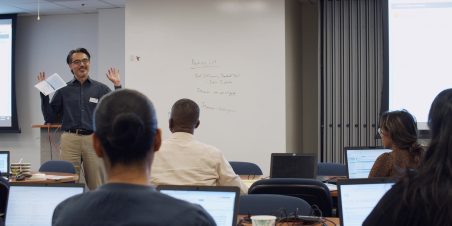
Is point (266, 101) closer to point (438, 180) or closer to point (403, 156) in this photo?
point (403, 156)

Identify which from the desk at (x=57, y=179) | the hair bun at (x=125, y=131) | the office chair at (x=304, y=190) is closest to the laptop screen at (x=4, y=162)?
the desk at (x=57, y=179)

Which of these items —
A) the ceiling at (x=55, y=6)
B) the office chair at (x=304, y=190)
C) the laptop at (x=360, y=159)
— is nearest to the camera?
the office chair at (x=304, y=190)

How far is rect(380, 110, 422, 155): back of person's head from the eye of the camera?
3.36 meters

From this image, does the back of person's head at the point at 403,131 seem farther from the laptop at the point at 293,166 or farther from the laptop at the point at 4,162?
the laptop at the point at 4,162

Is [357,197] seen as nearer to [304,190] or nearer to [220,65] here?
[304,190]

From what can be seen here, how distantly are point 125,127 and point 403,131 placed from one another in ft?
7.86

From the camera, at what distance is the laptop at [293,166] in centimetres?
423

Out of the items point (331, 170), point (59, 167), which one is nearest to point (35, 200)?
point (59, 167)

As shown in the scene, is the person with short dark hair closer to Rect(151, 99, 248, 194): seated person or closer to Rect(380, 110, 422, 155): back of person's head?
Rect(151, 99, 248, 194): seated person

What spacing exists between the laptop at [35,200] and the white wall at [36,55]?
6.35 m

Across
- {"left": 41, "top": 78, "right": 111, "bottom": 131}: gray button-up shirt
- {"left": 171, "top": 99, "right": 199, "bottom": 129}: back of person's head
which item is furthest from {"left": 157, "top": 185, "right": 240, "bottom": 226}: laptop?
{"left": 41, "top": 78, "right": 111, "bottom": 131}: gray button-up shirt

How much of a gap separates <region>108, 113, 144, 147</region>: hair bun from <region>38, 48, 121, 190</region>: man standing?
4202mm

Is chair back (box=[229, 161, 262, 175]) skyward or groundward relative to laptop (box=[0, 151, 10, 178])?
groundward

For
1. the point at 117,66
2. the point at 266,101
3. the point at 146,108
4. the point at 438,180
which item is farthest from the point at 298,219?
the point at 117,66
